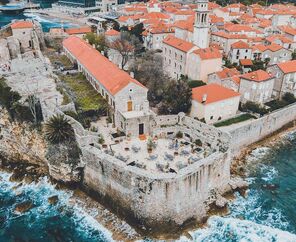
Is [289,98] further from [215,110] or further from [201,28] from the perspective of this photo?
[201,28]

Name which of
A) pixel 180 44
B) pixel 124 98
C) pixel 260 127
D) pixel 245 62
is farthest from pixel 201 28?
pixel 124 98

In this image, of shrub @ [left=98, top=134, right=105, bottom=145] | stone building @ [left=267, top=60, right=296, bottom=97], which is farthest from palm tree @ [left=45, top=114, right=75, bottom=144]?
stone building @ [left=267, top=60, right=296, bottom=97]

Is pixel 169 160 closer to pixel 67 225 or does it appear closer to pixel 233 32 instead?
pixel 67 225

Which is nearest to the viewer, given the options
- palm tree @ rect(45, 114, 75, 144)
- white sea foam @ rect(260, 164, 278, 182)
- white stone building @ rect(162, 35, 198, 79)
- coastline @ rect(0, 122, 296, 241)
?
coastline @ rect(0, 122, 296, 241)

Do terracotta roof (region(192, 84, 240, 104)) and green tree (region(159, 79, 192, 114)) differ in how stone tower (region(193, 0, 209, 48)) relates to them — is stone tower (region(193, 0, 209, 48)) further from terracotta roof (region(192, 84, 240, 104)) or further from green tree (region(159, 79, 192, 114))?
green tree (region(159, 79, 192, 114))

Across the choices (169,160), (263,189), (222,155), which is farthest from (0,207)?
(263,189)

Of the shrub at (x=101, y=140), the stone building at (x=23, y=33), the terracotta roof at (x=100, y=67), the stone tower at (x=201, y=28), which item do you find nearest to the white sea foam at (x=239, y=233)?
the shrub at (x=101, y=140)
